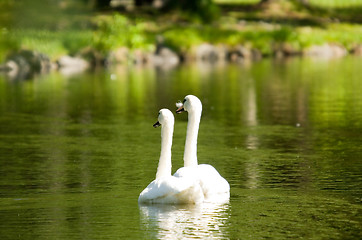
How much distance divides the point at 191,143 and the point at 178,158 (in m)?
3.91

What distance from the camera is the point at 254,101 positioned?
30703 mm

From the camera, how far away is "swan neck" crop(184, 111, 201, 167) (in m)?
14.7

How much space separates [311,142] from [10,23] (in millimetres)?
18888

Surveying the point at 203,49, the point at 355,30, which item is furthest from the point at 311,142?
the point at 355,30

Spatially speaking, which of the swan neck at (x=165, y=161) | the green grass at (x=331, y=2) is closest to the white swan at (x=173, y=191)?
the swan neck at (x=165, y=161)

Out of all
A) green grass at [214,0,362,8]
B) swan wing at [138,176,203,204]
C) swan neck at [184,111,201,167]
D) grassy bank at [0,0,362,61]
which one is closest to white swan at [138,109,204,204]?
swan wing at [138,176,203,204]

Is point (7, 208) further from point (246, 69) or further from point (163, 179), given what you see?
point (246, 69)

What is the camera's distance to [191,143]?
48.5 ft

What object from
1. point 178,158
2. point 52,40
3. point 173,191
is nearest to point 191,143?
point 173,191

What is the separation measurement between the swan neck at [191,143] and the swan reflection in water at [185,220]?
1.24 m

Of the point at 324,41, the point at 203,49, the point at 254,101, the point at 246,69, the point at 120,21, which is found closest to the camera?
the point at 254,101

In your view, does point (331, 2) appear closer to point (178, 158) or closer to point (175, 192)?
point (178, 158)

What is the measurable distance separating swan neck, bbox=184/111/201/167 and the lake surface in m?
0.91

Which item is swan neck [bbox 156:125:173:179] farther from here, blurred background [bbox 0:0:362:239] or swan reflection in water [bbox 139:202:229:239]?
swan reflection in water [bbox 139:202:229:239]
